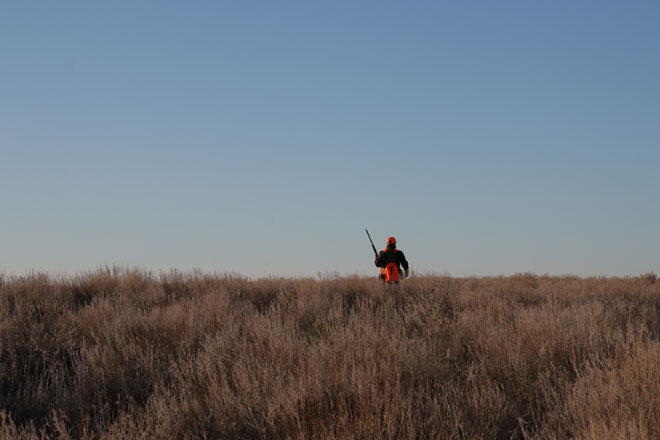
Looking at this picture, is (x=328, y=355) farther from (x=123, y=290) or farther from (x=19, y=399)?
(x=123, y=290)

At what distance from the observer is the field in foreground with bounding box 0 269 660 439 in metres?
3.44

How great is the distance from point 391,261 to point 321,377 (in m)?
7.24

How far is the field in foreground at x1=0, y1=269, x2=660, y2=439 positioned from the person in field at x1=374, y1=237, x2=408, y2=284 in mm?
2387

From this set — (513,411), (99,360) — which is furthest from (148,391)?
(513,411)

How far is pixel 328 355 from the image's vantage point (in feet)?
14.7

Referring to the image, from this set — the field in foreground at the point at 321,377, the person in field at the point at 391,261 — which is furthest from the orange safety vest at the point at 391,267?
the field in foreground at the point at 321,377

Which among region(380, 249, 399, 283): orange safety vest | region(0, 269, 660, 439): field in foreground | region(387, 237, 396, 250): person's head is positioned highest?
region(387, 237, 396, 250): person's head

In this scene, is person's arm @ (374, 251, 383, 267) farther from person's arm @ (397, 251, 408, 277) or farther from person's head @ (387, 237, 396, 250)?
person's arm @ (397, 251, 408, 277)

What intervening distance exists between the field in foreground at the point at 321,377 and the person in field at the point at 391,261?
94.0 inches

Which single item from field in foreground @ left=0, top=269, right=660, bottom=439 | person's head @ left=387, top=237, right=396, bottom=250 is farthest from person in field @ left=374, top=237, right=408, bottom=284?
field in foreground @ left=0, top=269, right=660, bottom=439

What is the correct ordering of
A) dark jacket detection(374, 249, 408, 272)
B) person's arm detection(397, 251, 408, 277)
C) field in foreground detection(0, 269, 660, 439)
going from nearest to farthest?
field in foreground detection(0, 269, 660, 439), person's arm detection(397, 251, 408, 277), dark jacket detection(374, 249, 408, 272)

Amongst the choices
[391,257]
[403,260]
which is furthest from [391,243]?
[403,260]

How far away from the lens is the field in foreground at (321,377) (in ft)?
11.3

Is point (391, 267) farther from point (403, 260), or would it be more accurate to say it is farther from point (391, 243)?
point (391, 243)
